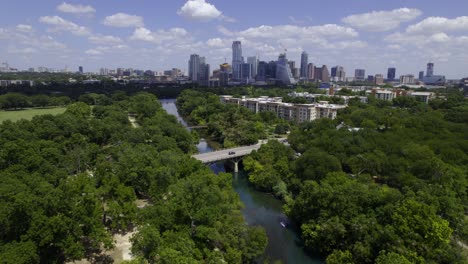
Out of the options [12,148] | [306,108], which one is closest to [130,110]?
[306,108]

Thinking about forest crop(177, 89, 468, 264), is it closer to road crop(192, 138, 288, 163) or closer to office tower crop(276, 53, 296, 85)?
road crop(192, 138, 288, 163)

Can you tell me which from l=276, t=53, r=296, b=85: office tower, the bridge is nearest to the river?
the bridge

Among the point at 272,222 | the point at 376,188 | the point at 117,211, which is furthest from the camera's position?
the point at 272,222

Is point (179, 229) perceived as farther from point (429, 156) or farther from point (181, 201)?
point (429, 156)

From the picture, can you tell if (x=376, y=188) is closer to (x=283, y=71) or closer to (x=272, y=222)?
(x=272, y=222)

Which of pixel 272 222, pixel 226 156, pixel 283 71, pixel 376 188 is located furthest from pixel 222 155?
pixel 283 71
